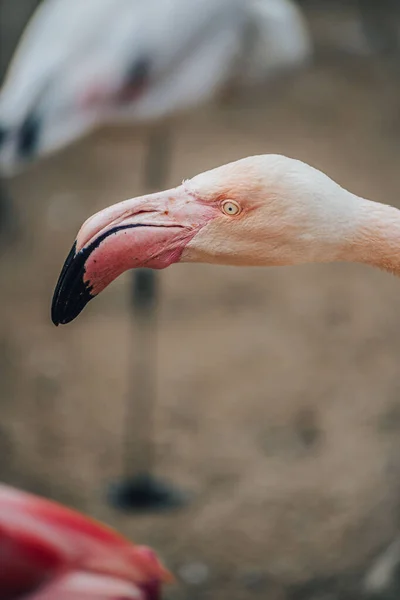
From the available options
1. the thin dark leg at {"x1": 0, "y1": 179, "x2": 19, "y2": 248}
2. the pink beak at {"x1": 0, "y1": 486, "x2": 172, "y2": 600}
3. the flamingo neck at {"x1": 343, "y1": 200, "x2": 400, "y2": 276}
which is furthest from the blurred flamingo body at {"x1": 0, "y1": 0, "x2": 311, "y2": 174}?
the flamingo neck at {"x1": 343, "y1": 200, "x2": 400, "y2": 276}

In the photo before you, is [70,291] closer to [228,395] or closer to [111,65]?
[111,65]

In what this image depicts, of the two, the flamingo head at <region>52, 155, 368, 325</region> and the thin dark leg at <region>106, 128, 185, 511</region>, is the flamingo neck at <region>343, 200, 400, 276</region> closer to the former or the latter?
the flamingo head at <region>52, 155, 368, 325</region>

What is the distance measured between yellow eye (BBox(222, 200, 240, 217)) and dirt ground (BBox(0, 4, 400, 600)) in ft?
6.18

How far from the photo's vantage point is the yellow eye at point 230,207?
1.77 metres

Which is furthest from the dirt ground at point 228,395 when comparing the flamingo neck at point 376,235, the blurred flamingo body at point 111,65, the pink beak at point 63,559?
the flamingo neck at point 376,235

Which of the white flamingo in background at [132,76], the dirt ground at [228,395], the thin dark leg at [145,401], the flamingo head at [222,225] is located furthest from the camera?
the white flamingo in background at [132,76]

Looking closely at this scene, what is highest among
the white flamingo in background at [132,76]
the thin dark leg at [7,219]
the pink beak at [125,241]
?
the white flamingo in background at [132,76]

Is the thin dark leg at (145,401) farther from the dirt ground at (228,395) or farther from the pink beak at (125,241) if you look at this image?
the pink beak at (125,241)

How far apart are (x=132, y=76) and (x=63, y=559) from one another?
2.27m

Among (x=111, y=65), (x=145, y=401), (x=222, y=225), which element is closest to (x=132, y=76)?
(x=111, y=65)

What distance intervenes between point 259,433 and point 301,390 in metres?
0.35

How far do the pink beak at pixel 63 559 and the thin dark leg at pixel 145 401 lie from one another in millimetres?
1270

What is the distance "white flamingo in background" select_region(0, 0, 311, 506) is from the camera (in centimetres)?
392

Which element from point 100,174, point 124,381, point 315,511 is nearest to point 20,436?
point 124,381
